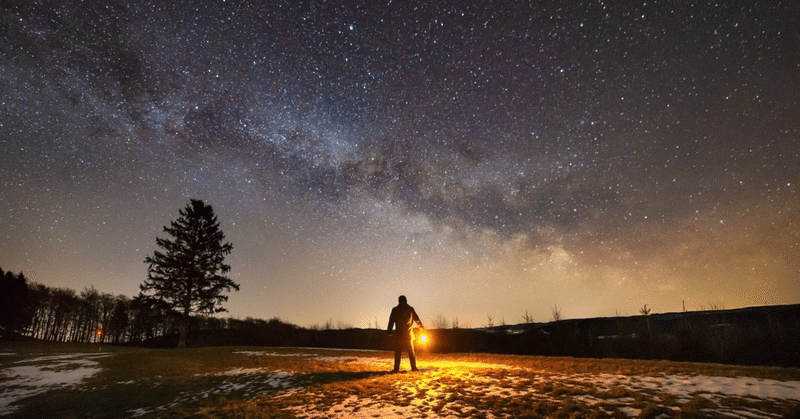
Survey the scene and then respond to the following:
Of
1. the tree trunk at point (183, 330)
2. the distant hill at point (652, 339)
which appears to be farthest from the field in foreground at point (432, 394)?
the tree trunk at point (183, 330)

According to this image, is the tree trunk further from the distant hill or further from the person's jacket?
the person's jacket

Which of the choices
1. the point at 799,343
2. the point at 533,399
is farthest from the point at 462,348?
the point at 533,399

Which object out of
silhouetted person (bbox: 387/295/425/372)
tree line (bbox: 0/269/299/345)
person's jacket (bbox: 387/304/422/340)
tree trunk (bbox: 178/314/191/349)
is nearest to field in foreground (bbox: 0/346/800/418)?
silhouetted person (bbox: 387/295/425/372)

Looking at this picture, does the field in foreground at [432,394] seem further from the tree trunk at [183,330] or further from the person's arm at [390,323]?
the tree trunk at [183,330]

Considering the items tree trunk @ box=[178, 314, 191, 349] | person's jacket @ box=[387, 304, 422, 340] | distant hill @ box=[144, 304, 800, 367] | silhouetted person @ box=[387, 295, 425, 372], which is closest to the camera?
silhouetted person @ box=[387, 295, 425, 372]

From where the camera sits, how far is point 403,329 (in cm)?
1177

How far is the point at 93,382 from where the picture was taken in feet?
47.3

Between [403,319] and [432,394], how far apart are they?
3.86 meters

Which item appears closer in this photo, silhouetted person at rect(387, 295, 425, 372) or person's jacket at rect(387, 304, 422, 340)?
silhouetted person at rect(387, 295, 425, 372)

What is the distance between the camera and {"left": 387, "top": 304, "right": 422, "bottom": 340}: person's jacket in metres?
11.8

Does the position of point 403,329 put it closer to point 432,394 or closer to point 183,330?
point 432,394

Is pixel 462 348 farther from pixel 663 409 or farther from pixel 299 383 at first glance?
pixel 663 409

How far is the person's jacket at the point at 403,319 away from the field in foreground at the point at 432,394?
130 centimetres

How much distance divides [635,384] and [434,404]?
5138 mm
